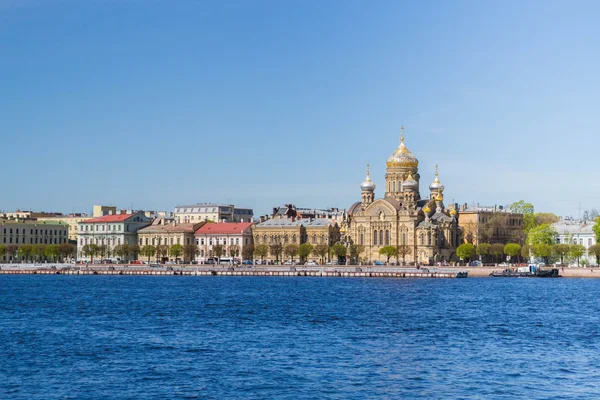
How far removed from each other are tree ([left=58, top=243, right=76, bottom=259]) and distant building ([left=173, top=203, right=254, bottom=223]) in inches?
988

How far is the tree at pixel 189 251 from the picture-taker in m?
140

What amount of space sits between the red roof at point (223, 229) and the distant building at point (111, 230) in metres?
8.80

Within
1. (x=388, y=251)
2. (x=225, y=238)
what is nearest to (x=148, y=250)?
(x=225, y=238)

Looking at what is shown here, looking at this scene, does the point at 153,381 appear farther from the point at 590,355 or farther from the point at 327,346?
the point at 590,355

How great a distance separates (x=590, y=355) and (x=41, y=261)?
11401cm

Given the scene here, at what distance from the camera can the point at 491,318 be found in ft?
172

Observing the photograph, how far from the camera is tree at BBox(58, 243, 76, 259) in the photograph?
143375 millimetres

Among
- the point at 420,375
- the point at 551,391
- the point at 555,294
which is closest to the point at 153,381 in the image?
the point at 420,375

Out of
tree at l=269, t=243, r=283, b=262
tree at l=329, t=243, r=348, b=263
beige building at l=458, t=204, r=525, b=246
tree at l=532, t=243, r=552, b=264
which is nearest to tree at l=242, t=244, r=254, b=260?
tree at l=269, t=243, r=283, b=262

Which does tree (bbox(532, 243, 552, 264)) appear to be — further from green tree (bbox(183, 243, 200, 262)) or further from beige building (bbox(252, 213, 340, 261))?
green tree (bbox(183, 243, 200, 262))

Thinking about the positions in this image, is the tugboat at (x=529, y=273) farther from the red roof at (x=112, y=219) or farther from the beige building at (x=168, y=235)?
the red roof at (x=112, y=219)

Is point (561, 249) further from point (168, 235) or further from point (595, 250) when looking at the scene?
point (168, 235)

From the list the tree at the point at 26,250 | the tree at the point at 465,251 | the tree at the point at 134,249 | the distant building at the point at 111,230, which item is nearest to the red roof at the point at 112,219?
the distant building at the point at 111,230

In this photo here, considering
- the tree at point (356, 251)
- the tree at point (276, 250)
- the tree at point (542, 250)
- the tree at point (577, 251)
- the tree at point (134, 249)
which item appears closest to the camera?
the tree at point (542, 250)
